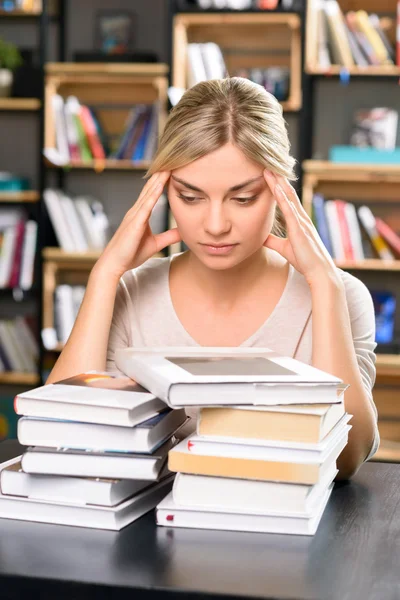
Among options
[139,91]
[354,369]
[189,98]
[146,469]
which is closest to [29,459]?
[146,469]

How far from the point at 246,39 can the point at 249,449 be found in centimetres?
327

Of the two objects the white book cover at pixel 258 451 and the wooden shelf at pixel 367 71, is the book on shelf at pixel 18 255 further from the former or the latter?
the white book cover at pixel 258 451

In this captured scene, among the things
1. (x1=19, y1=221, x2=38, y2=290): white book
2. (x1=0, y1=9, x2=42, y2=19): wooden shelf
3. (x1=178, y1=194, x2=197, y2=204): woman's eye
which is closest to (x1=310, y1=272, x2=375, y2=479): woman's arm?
(x1=178, y1=194, x2=197, y2=204): woman's eye

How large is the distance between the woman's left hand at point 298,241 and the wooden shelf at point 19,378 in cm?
246

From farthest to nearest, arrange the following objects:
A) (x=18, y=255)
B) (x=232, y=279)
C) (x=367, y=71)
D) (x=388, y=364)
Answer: (x=18, y=255) → (x=367, y=71) → (x=388, y=364) → (x=232, y=279)

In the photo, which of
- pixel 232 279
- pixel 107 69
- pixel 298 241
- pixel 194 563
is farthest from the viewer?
pixel 107 69

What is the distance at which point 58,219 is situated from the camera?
373 cm

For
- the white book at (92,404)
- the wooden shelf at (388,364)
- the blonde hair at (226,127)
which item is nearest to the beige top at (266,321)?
the blonde hair at (226,127)

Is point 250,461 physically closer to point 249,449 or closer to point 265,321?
point 249,449

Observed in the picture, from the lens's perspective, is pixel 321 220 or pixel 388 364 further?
pixel 321 220

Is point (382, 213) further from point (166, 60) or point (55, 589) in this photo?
point (55, 589)

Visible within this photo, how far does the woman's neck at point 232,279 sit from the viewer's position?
1.58 m

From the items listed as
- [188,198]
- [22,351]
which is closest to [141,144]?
[22,351]

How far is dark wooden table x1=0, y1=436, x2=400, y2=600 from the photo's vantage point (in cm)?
77
